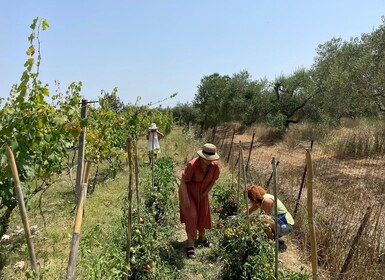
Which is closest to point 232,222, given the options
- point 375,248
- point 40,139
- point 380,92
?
point 375,248

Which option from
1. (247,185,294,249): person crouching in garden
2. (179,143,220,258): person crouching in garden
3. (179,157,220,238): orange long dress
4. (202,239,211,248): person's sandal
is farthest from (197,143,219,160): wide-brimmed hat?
(202,239,211,248): person's sandal

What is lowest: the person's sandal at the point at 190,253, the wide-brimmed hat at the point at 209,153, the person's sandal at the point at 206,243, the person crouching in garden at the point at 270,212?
the person's sandal at the point at 206,243

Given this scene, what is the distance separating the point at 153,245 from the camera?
363 cm

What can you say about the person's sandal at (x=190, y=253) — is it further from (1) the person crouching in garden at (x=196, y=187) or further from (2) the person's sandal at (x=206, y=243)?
(2) the person's sandal at (x=206, y=243)

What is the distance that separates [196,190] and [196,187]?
4 cm

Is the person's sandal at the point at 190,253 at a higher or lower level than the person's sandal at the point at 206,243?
higher

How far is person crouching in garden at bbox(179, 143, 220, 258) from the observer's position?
4.32 meters

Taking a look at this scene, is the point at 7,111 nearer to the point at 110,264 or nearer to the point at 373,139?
the point at 110,264

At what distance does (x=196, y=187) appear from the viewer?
179 inches

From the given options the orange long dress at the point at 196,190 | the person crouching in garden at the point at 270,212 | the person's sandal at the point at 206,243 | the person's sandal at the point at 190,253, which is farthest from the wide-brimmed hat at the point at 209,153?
the person's sandal at the point at 206,243

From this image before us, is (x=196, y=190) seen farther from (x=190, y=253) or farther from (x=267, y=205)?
(x=267, y=205)

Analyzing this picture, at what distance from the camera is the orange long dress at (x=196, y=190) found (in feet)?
14.4

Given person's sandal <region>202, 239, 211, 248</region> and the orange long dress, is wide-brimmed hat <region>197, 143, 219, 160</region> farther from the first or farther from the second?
person's sandal <region>202, 239, 211, 248</region>

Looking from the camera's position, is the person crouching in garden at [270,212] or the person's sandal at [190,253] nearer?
the person's sandal at [190,253]
